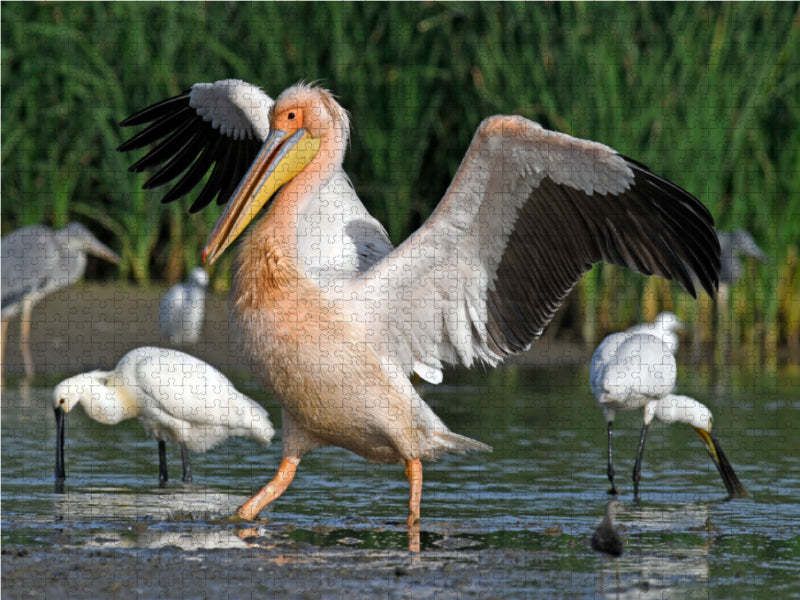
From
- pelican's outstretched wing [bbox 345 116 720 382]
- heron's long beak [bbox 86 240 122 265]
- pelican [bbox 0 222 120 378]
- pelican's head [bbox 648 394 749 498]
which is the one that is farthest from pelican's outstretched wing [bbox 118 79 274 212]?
heron's long beak [bbox 86 240 122 265]

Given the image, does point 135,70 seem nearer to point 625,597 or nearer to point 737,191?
point 737,191

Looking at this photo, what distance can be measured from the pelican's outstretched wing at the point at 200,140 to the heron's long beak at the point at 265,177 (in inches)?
45.8

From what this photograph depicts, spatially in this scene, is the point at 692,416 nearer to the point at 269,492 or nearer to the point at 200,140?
the point at 269,492

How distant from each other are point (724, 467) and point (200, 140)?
11.2 feet

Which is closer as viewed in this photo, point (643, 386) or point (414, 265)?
point (414, 265)

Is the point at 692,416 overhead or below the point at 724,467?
overhead

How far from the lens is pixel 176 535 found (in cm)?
548

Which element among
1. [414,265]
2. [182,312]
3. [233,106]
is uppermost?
[233,106]

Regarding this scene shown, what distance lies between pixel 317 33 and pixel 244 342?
7.11 meters

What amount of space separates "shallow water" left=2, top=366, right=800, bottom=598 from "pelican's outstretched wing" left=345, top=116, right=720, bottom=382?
0.85 m

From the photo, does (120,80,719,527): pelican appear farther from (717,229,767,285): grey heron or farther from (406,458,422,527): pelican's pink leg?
(717,229,767,285): grey heron

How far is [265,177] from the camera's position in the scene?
19.3ft

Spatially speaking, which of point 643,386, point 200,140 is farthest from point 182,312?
point 643,386

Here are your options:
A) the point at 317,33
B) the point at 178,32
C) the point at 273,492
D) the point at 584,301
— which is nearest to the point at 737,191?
the point at 584,301
